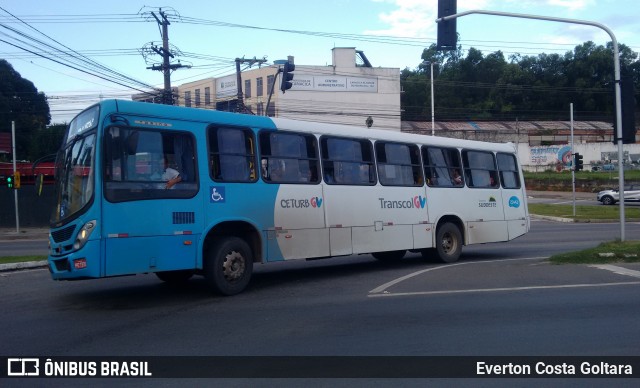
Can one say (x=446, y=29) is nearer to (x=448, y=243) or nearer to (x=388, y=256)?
(x=448, y=243)

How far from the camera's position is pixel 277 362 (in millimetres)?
7062

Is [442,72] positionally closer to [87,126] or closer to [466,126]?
[466,126]

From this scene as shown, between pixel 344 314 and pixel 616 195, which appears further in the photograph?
pixel 616 195

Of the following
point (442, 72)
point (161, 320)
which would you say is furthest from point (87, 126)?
point (442, 72)

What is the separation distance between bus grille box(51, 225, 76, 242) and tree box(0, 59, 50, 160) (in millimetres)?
46058

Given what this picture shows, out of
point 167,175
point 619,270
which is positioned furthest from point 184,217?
point 619,270

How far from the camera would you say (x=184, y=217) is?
1042 centimetres

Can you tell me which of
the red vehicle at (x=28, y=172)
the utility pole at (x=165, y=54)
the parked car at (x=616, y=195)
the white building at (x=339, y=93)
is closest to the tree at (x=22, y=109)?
the red vehicle at (x=28, y=172)

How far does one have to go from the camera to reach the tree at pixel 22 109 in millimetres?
54125

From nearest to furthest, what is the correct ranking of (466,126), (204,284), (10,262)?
(204,284)
(10,262)
(466,126)

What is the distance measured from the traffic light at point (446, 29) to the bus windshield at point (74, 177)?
8653 millimetres

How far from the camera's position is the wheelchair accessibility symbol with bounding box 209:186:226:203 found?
35.5 feet

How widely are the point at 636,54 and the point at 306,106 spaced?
58.6 metres

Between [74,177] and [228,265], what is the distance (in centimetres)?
284
